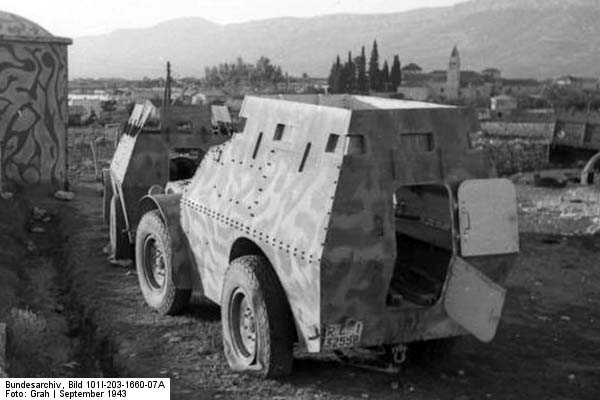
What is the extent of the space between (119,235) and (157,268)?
2083 mm

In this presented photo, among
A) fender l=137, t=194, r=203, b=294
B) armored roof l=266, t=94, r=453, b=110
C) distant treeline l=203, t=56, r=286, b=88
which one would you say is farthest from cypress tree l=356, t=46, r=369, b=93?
fender l=137, t=194, r=203, b=294

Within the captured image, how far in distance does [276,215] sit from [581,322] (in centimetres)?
429

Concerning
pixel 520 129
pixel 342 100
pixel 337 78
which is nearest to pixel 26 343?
pixel 342 100

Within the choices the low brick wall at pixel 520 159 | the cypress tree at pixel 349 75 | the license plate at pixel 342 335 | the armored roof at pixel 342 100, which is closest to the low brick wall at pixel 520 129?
the low brick wall at pixel 520 159

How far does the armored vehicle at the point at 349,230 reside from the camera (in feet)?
18.1

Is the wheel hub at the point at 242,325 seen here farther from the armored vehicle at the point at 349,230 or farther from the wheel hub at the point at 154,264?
the wheel hub at the point at 154,264

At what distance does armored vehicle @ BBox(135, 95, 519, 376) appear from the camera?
5523 mm

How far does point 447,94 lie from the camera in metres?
98.2

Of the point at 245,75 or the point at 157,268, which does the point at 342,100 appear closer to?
the point at 157,268

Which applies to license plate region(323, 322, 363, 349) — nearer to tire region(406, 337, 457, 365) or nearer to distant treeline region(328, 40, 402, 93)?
tire region(406, 337, 457, 365)

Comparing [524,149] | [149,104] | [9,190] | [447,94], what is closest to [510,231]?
[149,104]

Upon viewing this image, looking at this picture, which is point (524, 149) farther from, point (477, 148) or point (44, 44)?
point (477, 148)

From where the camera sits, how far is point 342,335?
18.4 ft

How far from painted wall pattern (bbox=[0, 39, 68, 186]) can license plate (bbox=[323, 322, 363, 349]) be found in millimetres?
12177
